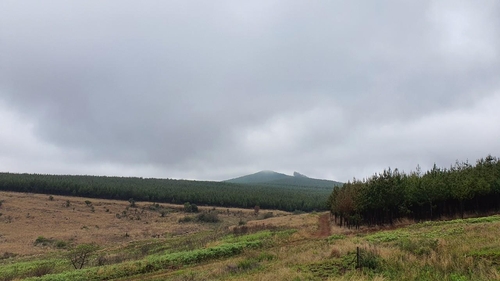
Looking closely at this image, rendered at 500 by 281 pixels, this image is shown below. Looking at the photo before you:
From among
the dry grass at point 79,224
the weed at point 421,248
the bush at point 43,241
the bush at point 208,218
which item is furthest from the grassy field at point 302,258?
the bush at point 208,218

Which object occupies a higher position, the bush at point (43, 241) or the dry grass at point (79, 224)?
the dry grass at point (79, 224)


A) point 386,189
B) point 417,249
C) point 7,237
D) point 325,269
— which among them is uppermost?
point 386,189

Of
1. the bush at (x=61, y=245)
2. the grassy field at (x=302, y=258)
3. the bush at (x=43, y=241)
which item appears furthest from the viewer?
the bush at (x=43, y=241)

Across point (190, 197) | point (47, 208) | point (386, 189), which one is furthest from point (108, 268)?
point (190, 197)

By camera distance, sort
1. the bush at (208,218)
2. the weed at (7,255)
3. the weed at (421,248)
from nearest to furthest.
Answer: the weed at (421,248), the weed at (7,255), the bush at (208,218)

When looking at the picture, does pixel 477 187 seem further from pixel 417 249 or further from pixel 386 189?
pixel 417 249

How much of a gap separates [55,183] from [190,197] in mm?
52049

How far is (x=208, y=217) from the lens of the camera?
80375 millimetres

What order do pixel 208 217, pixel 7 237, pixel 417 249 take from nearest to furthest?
pixel 417 249 < pixel 7 237 < pixel 208 217

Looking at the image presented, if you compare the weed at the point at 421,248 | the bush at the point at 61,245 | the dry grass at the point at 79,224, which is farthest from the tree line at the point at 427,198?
the bush at the point at 61,245

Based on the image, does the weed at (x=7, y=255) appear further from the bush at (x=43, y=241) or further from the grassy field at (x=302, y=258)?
the bush at (x=43, y=241)

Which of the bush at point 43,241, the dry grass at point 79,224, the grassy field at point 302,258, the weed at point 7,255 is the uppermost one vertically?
the grassy field at point 302,258

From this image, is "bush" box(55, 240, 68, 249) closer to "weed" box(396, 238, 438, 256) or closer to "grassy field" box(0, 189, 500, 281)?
"grassy field" box(0, 189, 500, 281)

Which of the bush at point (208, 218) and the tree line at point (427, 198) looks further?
the bush at point (208, 218)
